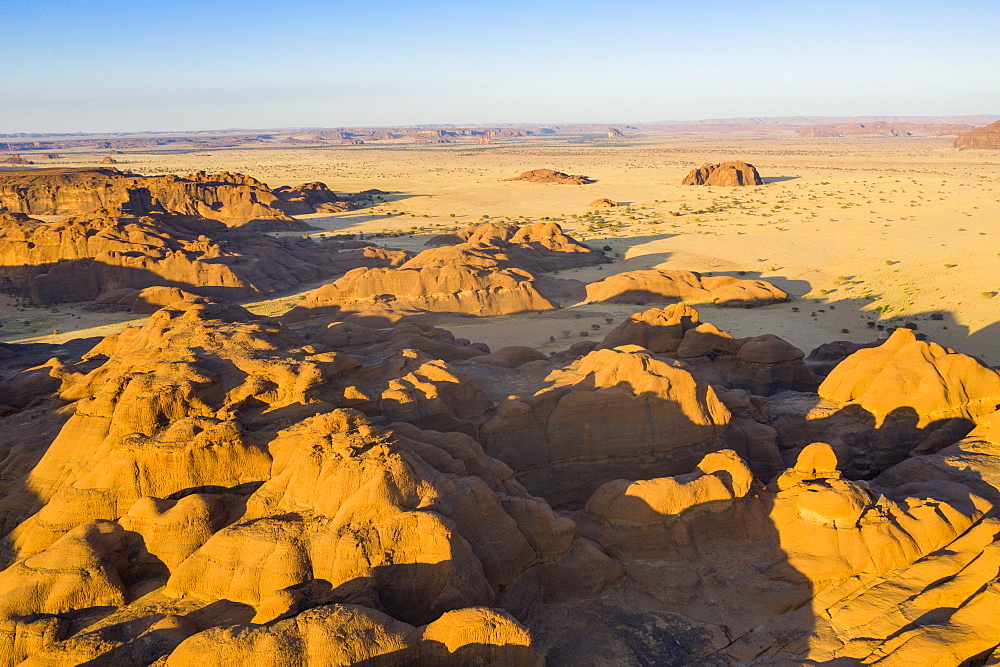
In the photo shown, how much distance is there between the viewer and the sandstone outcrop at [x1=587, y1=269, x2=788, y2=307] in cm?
4072

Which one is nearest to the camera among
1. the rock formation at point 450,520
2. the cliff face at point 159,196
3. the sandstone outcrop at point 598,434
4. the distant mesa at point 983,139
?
the rock formation at point 450,520

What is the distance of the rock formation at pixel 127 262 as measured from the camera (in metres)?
46.0

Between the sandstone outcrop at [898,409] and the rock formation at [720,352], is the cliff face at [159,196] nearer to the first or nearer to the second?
the rock formation at [720,352]

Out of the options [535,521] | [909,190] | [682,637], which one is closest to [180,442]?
[535,521]

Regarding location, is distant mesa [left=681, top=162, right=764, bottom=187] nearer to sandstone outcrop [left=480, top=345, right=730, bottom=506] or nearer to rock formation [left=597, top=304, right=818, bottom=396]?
rock formation [left=597, top=304, right=818, bottom=396]

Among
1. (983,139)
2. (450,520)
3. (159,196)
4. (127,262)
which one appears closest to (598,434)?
(450,520)

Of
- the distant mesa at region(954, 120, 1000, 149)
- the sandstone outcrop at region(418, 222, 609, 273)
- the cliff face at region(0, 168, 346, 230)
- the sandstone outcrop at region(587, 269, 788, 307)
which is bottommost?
the sandstone outcrop at region(587, 269, 788, 307)

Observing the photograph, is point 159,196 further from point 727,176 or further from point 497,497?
point 727,176

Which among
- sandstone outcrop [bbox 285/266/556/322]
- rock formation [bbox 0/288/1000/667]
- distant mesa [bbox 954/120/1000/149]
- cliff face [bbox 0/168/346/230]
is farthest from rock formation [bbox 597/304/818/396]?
distant mesa [bbox 954/120/1000/149]

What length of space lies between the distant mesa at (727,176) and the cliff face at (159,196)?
57.9m

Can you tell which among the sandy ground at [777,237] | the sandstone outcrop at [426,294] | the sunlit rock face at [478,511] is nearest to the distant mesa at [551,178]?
the sandy ground at [777,237]

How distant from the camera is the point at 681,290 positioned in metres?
42.0

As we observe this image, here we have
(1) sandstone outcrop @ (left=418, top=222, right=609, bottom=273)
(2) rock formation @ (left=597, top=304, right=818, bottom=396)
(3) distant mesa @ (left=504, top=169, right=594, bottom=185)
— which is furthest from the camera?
(3) distant mesa @ (left=504, top=169, right=594, bottom=185)

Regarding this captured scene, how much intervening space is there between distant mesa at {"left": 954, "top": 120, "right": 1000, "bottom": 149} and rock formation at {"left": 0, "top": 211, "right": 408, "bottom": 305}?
19190 cm
